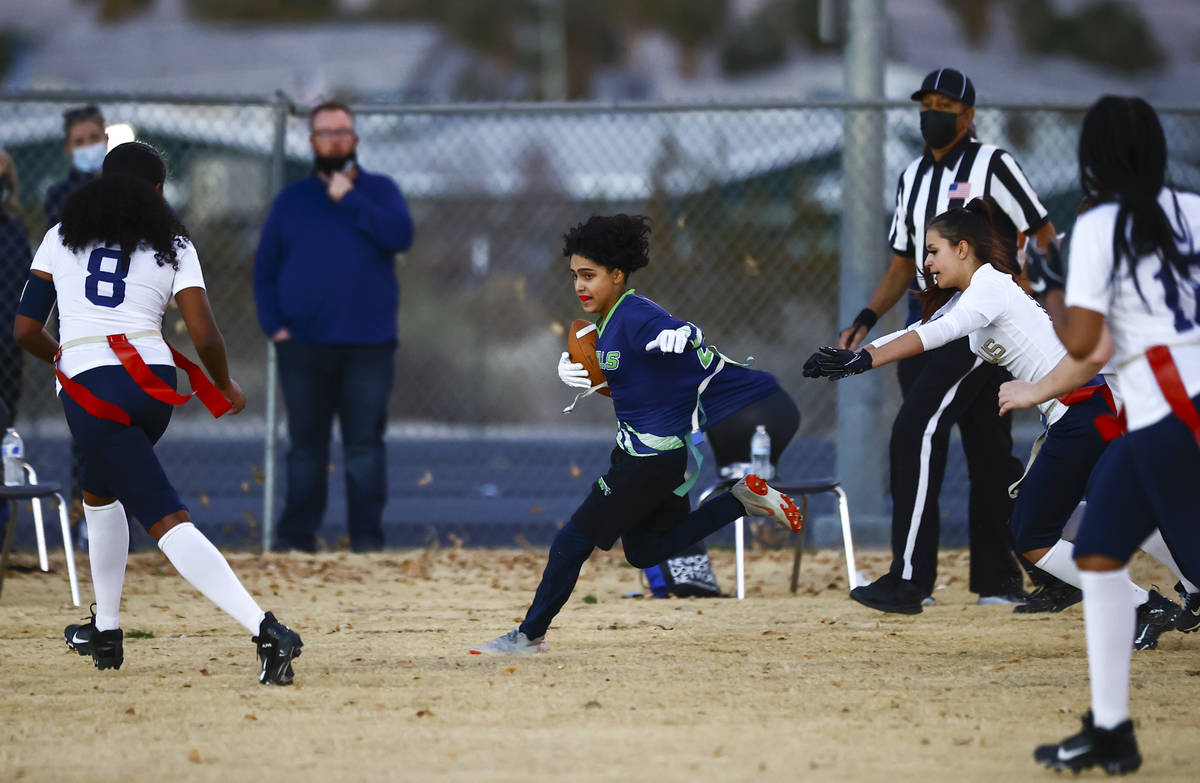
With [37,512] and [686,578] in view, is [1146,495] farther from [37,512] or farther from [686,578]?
[37,512]

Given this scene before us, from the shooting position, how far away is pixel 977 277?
5.92 meters

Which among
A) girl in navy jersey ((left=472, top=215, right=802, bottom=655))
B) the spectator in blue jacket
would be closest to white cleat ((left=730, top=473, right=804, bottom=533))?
girl in navy jersey ((left=472, top=215, right=802, bottom=655))

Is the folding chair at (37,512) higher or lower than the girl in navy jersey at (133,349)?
lower

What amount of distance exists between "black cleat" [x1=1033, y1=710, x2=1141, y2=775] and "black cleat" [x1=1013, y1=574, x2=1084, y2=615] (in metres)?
2.32

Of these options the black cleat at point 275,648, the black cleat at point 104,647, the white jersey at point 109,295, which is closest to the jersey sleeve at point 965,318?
the black cleat at point 275,648

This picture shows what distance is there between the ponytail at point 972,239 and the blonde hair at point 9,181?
501cm

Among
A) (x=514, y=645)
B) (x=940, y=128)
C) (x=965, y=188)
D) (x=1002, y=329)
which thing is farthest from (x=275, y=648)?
(x=940, y=128)

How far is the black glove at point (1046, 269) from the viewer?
13.9ft

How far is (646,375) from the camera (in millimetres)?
5496

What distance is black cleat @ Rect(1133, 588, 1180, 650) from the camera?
5.84 m

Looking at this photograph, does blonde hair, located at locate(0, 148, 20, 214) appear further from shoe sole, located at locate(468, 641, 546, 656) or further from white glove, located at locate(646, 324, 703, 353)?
white glove, located at locate(646, 324, 703, 353)

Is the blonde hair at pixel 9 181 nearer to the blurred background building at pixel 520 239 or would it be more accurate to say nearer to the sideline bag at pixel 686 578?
the blurred background building at pixel 520 239

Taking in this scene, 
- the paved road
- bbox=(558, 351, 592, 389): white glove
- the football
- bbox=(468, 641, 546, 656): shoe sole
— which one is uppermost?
the football

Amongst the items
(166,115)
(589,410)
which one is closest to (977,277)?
(589,410)
